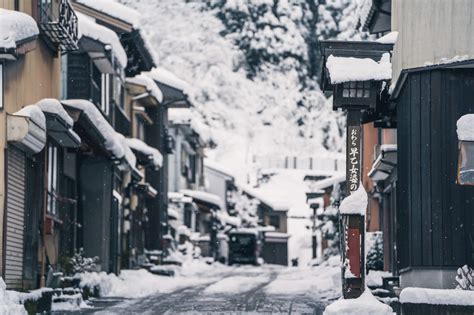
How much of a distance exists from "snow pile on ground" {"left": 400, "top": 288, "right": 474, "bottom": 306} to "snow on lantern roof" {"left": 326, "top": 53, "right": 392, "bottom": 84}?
146 inches

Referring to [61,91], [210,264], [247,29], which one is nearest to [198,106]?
[247,29]

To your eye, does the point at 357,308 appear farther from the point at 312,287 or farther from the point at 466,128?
the point at 312,287

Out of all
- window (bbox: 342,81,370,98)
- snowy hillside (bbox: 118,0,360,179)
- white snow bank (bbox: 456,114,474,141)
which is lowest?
white snow bank (bbox: 456,114,474,141)

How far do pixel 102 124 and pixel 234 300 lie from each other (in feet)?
21.1

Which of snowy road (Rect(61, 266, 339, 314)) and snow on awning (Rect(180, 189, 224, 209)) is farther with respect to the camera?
snow on awning (Rect(180, 189, 224, 209))

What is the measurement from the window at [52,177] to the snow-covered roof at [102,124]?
123 centimetres

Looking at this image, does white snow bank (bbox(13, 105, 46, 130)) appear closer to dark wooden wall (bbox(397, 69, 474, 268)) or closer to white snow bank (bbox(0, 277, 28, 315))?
white snow bank (bbox(0, 277, 28, 315))

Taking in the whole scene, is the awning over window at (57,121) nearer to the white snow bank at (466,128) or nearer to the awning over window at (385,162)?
the awning over window at (385,162)

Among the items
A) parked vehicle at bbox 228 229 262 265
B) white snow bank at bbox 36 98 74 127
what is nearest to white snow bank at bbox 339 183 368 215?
white snow bank at bbox 36 98 74 127

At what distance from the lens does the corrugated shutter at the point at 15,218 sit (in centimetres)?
2053

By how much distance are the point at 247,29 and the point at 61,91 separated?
72.8m

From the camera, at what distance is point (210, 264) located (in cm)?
5719

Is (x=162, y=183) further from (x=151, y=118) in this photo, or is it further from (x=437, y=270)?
(x=437, y=270)

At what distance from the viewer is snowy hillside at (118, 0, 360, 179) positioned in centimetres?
10138
